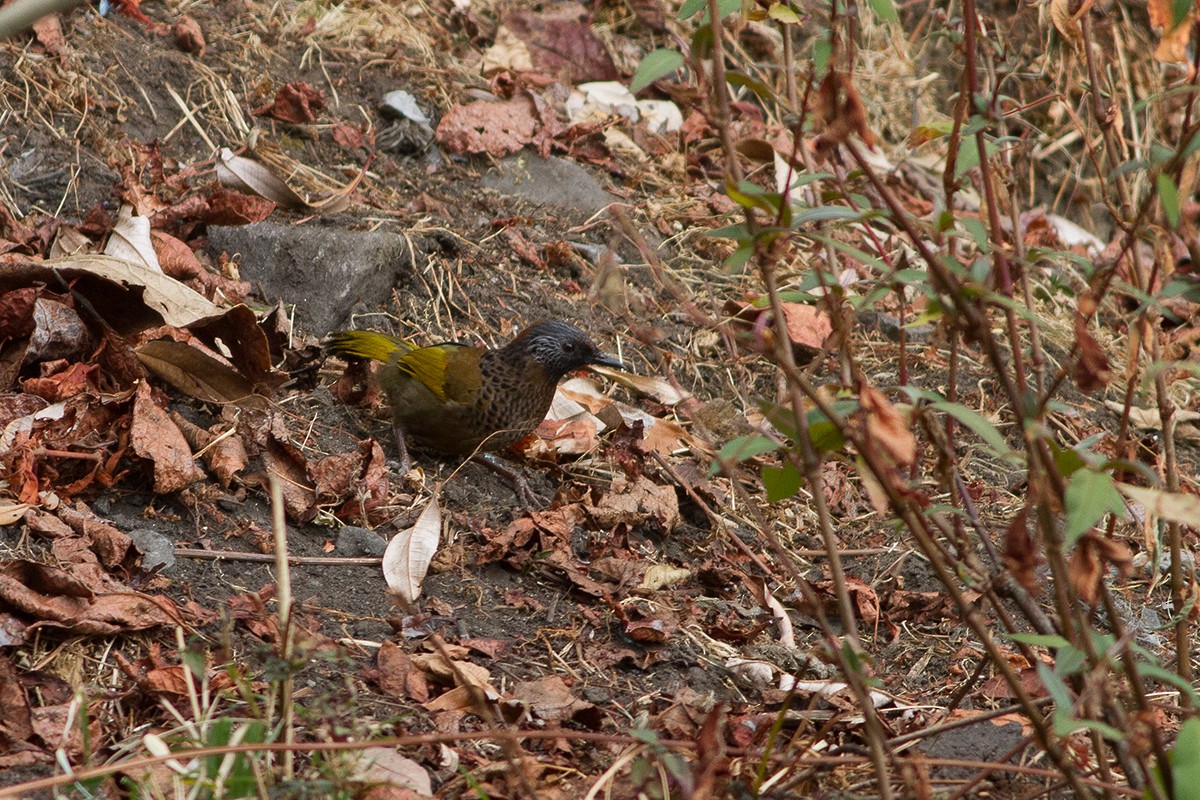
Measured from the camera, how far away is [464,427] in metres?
5.18

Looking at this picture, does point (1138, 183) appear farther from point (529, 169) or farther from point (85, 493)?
point (85, 493)

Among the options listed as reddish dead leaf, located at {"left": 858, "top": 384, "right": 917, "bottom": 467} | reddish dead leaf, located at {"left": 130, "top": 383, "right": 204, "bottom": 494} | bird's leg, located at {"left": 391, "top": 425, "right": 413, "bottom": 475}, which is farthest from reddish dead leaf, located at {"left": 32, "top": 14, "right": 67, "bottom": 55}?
reddish dead leaf, located at {"left": 858, "top": 384, "right": 917, "bottom": 467}

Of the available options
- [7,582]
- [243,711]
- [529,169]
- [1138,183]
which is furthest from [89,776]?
[1138,183]

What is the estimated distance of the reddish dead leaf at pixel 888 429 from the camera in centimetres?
196

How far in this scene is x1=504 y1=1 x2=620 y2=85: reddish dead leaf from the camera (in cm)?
783

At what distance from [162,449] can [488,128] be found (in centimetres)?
349

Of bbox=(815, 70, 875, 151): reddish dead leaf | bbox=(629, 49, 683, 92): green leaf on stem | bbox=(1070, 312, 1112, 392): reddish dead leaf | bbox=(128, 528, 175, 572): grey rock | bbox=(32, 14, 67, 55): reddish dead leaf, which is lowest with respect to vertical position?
bbox=(128, 528, 175, 572): grey rock

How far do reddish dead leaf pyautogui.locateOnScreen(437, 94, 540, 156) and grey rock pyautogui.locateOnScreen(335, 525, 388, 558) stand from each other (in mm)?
3215

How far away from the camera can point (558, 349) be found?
532 cm

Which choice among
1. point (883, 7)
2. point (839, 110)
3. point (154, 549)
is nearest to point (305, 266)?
point (154, 549)

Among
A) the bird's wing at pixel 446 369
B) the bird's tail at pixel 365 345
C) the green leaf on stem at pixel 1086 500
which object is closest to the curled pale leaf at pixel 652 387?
the bird's wing at pixel 446 369

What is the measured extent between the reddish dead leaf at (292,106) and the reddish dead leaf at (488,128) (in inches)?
27.5

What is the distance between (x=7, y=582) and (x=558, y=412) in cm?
284

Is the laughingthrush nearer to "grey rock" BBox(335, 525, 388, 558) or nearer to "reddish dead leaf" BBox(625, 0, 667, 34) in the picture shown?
"grey rock" BBox(335, 525, 388, 558)
